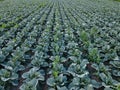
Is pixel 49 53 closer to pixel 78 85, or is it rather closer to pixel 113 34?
pixel 78 85

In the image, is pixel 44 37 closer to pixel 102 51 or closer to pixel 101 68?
pixel 102 51

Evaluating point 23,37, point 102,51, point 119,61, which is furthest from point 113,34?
point 23,37

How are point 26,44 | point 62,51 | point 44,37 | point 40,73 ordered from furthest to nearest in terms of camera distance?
point 44,37
point 26,44
point 62,51
point 40,73

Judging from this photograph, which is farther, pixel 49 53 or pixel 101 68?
pixel 49 53

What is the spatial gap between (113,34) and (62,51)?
243 centimetres

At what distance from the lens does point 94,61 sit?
4.09 metres

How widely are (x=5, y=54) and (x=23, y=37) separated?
1884mm

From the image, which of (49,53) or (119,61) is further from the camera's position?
(49,53)

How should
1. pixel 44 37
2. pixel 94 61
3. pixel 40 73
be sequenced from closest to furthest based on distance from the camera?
pixel 40 73
pixel 94 61
pixel 44 37

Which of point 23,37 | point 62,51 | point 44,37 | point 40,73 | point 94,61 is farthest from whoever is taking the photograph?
point 23,37

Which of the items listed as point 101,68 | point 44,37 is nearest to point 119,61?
point 101,68

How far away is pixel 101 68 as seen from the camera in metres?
3.58

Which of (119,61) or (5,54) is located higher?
(5,54)

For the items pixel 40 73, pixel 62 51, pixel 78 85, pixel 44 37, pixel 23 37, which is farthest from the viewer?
pixel 23 37
